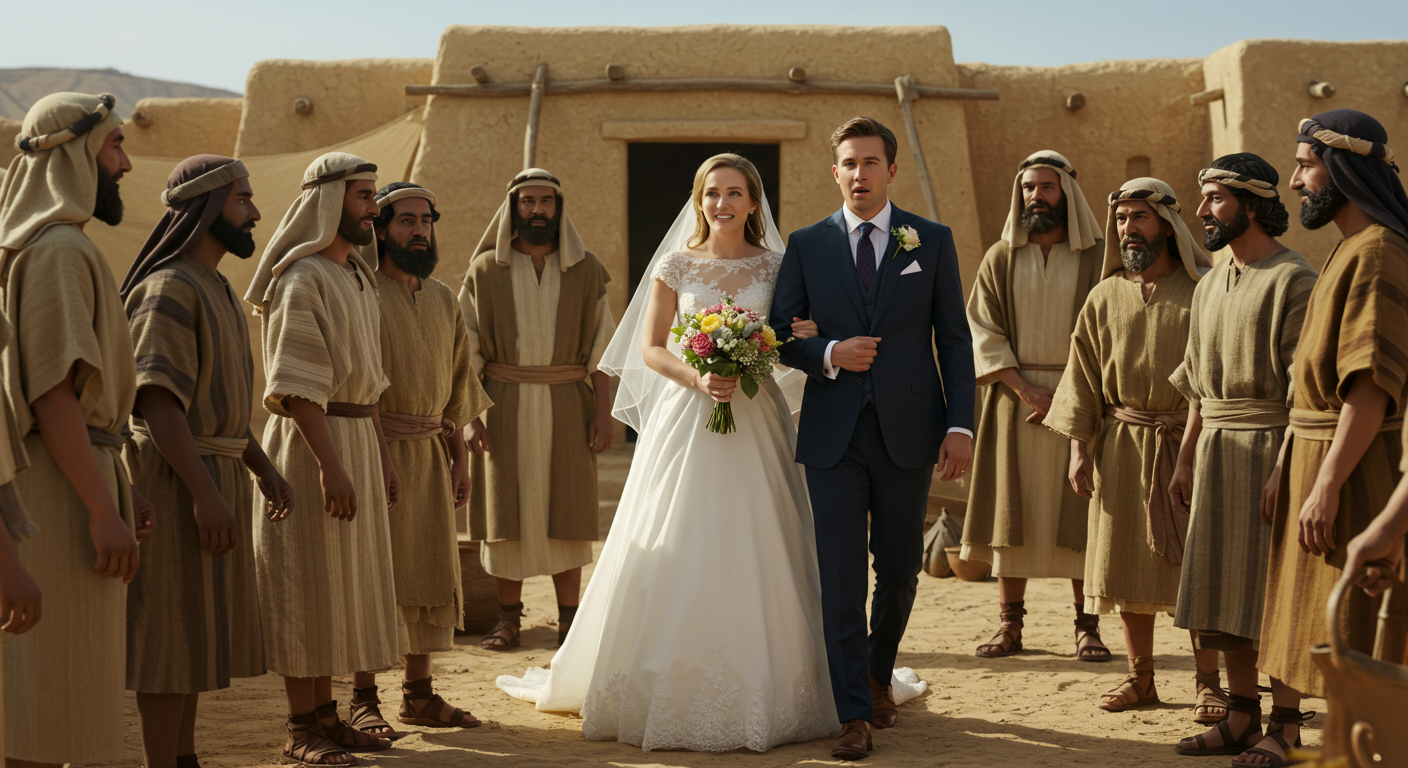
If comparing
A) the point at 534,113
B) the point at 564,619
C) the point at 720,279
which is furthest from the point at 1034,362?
the point at 534,113

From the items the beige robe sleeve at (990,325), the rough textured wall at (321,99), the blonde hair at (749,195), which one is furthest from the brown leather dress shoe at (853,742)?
the rough textured wall at (321,99)

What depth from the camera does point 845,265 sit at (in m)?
4.37

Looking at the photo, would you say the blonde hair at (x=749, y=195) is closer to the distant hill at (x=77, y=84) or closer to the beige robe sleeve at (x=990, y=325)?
the beige robe sleeve at (x=990, y=325)

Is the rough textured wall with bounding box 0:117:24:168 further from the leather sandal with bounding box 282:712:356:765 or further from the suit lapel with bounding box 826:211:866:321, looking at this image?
the suit lapel with bounding box 826:211:866:321

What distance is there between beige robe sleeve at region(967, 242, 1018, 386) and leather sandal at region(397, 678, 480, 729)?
291 centimetres

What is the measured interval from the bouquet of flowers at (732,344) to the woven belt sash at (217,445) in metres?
1.52

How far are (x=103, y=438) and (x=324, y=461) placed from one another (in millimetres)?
852

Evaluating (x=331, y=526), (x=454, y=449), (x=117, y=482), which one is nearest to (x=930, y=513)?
(x=454, y=449)

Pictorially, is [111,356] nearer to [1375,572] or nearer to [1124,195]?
[1375,572]

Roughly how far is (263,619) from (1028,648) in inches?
150

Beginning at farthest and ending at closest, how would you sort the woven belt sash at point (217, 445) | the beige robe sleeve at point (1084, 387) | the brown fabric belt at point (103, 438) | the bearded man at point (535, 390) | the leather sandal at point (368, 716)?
1. the bearded man at point (535, 390)
2. the beige robe sleeve at point (1084, 387)
3. the leather sandal at point (368, 716)
4. the woven belt sash at point (217, 445)
5. the brown fabric belt at point (103, 438)

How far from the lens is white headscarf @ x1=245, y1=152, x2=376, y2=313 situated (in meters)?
4.25

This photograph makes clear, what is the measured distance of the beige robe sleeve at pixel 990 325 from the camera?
236 inches

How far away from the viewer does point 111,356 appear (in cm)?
329
